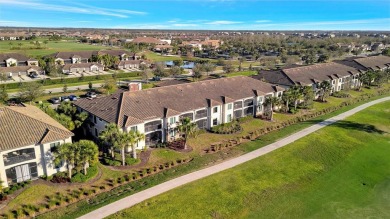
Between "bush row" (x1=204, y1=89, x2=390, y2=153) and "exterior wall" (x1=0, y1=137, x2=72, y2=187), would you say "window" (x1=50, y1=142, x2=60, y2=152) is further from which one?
"bush row" (x1=204, y1=89, x2=390, y2=153)

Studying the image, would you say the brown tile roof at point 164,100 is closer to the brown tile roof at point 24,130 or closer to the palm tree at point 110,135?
the palm tree at point 110,135

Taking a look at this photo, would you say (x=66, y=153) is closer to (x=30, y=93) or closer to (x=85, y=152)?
(x=85, y=152)

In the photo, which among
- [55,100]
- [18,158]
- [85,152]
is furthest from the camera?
[55,100]

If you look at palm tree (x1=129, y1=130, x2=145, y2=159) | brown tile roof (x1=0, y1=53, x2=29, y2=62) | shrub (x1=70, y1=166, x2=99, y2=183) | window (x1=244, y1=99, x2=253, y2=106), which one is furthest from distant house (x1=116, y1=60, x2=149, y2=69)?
shrub (x1=70, y1=166, x2=99, y2=183)

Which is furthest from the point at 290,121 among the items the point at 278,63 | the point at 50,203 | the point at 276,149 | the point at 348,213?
the point at 278,63

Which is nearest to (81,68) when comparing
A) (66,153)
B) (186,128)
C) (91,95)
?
(91,95)

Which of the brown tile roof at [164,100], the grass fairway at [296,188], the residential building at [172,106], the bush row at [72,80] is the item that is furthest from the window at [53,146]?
the bush row at [72,80]

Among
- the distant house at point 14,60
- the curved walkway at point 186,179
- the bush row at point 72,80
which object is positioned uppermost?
the distant house at point 14,60
